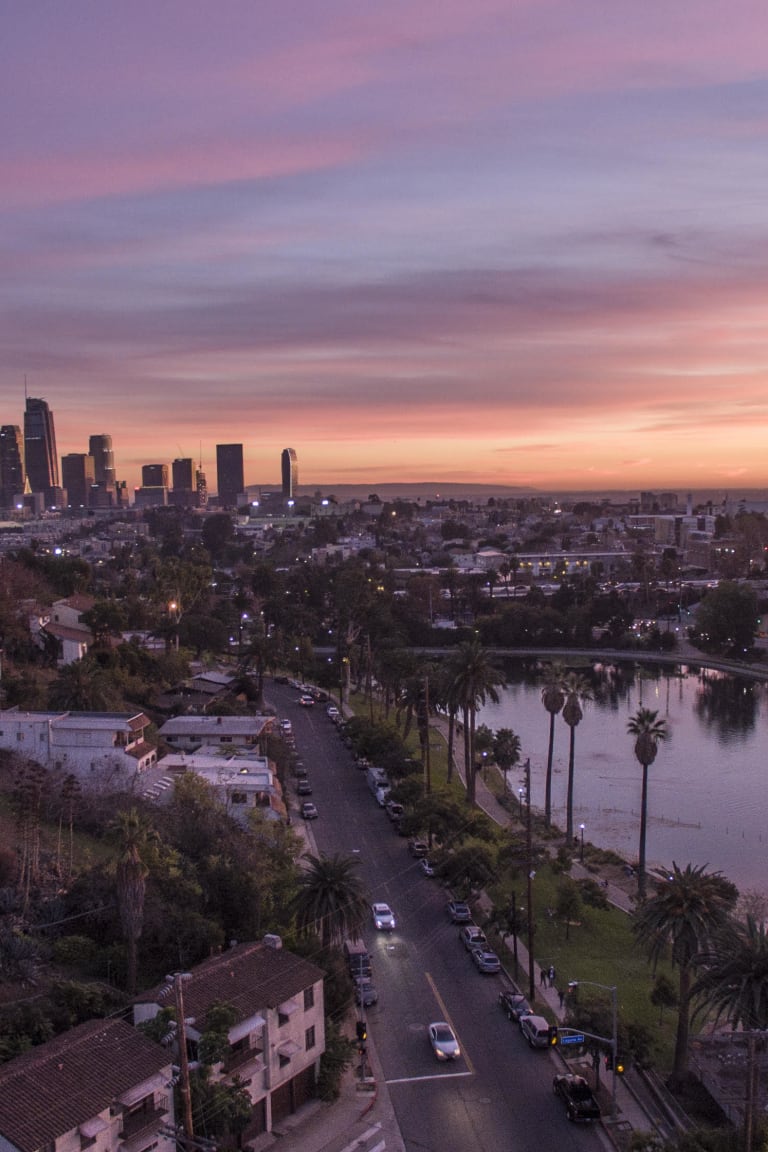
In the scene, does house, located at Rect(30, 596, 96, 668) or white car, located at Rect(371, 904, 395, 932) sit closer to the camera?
white car, located at Rect(371, 904, 395, 932)

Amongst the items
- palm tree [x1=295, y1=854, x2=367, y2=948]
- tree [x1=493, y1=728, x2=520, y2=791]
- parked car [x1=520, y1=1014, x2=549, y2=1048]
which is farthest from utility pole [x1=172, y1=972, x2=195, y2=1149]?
tree [x1=493, y1=728, x2=520, y2=791]

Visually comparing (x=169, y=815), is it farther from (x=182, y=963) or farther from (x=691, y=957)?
(x=691, y=957)

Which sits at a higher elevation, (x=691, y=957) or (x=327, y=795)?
(x=691, y=957)

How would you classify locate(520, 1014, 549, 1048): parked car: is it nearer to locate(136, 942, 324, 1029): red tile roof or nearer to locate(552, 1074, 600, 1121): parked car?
locate(552, 1074, 600, 1121): parked car

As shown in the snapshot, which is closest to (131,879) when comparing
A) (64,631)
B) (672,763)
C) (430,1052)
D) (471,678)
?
(430,1052)

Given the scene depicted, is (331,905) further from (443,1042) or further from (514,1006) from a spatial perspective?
(514,1006)

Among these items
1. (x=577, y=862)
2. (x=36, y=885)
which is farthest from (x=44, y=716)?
(x=577, y=862)

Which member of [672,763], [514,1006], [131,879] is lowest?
[672,763]
